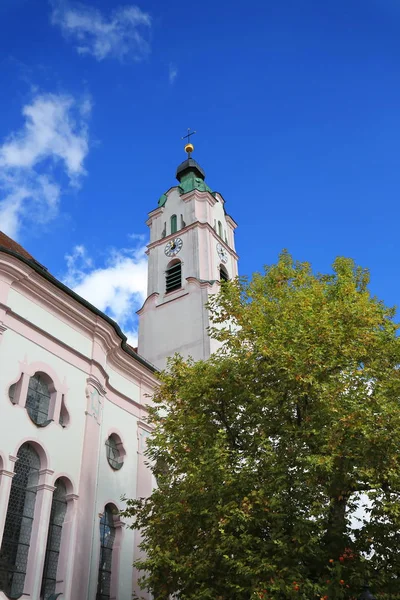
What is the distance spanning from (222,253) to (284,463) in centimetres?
2383

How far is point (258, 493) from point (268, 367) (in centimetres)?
256

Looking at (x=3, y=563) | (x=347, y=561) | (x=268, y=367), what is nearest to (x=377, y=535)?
(x=347, y=561)

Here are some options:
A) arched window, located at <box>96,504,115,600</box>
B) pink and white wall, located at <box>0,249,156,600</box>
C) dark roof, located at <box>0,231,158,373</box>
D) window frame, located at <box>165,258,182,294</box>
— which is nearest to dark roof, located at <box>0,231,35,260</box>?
dark roof, located at <box>0,231,158,373</box>

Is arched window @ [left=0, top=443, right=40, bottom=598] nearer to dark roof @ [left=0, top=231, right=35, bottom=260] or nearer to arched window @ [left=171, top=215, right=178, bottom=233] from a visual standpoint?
dark roof @ [left=0, top=231, right=35, bottom=260]

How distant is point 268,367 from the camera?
11844 mm

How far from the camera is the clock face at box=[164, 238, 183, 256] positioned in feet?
110

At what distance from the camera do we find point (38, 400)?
15.4m

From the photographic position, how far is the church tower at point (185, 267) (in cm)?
2928

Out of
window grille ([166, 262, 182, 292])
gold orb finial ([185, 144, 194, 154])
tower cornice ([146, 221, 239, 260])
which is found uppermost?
gold orb finial ([185, 144, 194, 154])

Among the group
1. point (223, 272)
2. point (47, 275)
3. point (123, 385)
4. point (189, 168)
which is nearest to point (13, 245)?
point (47, 275)

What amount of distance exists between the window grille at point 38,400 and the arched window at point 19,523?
0.77 metres

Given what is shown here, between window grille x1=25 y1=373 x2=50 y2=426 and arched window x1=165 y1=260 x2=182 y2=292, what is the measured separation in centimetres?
1658

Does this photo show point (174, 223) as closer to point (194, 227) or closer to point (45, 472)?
point (194, 227)

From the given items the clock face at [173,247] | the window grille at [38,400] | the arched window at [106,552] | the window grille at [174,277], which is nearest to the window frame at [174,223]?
the clock face at [173,247]
